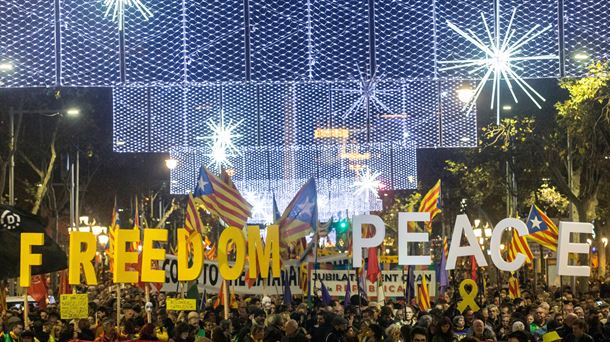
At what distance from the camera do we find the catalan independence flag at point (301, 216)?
80.9ft

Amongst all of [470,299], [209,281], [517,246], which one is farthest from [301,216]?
[470,299]

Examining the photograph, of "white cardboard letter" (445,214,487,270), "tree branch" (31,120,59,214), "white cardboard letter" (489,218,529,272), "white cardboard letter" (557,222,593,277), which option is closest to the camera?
"white cardboard letter" (557,222,593,277)

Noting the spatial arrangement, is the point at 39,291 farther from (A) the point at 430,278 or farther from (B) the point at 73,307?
(A) the point at 430,278

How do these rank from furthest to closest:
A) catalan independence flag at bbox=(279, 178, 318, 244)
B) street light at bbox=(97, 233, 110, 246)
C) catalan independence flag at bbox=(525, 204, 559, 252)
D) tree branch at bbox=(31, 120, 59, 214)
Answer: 1. street light at bbox=(97, 233, 110, 246)
2. tree branch at bbox=(31, 120, 59, 214)
3. catalan independence flag at bbox=(279, 178, 318, 244)
4. catalan independence flag at bbox=(525, 204, 559, 252)

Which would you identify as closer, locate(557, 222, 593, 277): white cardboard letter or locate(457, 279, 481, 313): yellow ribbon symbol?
locate(557, 222, 593, 277): white cardboard letter

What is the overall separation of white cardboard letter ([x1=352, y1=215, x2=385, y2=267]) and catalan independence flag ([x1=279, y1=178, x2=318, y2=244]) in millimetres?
5949

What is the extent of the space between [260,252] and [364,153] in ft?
42.4

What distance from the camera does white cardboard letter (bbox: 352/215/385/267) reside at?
58.9 feet

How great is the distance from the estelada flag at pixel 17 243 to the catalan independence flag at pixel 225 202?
14.9ft

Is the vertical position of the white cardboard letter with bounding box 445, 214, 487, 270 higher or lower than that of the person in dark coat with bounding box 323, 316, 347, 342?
higher

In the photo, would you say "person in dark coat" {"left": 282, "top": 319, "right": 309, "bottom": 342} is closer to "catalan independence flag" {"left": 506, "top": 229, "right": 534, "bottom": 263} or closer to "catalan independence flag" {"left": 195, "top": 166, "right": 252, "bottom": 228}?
"catalan independence flag" {"left": 195, "top": 166, "right": 252, "bottom": 228}

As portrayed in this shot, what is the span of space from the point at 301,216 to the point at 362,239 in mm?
6753

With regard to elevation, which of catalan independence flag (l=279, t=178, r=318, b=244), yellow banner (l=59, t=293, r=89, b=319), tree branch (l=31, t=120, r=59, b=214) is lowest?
yellow banner (l=59, t=293, r=89, b=319)

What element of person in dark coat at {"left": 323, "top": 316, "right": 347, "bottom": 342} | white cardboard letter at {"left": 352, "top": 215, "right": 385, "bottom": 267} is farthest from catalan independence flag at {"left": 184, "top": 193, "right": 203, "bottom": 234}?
person in dark coat at {"left": 323, "top": 316, "right": 347, "bottom": 342}
